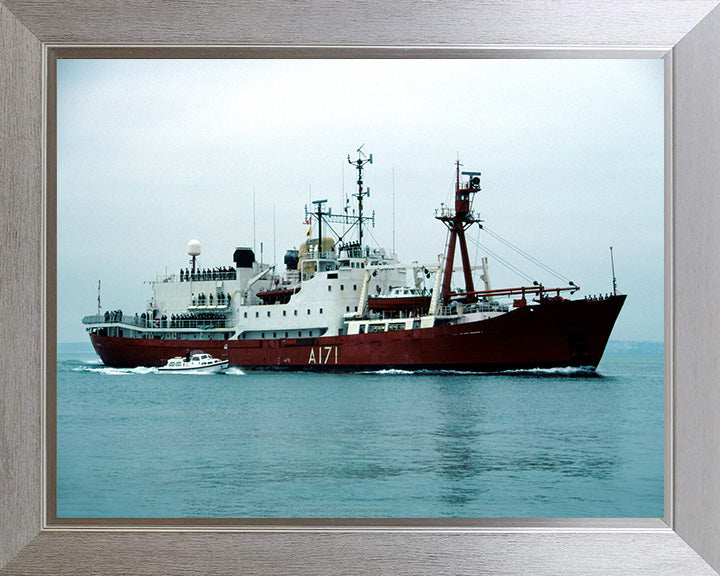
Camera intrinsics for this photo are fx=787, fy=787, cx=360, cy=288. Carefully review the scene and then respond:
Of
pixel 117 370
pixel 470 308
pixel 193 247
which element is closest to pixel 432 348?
pixel 470 308

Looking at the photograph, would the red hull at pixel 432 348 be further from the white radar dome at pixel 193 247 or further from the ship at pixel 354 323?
the white radar dome at pixel 193 247

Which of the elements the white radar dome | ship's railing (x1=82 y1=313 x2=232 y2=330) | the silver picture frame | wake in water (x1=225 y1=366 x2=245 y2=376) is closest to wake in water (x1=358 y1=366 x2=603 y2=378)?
wake in water (x1=225 y1=366 x2=245 y2=376)

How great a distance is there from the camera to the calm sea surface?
3971 mm

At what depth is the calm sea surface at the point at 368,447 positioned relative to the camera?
13.0ft

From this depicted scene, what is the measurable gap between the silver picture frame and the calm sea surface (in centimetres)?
35

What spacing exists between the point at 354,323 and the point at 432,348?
933 mm

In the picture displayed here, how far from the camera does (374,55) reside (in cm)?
279

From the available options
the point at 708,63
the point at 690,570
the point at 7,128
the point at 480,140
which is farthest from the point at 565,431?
the point at 7,128

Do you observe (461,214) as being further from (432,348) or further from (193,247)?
(432,348)

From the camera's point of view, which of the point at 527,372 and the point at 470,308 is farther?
the point at 470,308

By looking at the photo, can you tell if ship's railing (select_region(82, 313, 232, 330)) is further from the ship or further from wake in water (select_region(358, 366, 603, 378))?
wake in water (select_region(358, 366, 603, 378))

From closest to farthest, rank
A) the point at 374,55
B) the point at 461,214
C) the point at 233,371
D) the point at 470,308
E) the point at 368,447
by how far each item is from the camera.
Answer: the point at 374,55 → the point at 368,447 → the point at 461,214 → the point at 470,308 → the point at 233,371

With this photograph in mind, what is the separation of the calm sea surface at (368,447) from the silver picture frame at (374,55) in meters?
0.35

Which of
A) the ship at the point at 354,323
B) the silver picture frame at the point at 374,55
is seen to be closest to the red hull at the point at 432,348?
the ship at the point at 354,323
